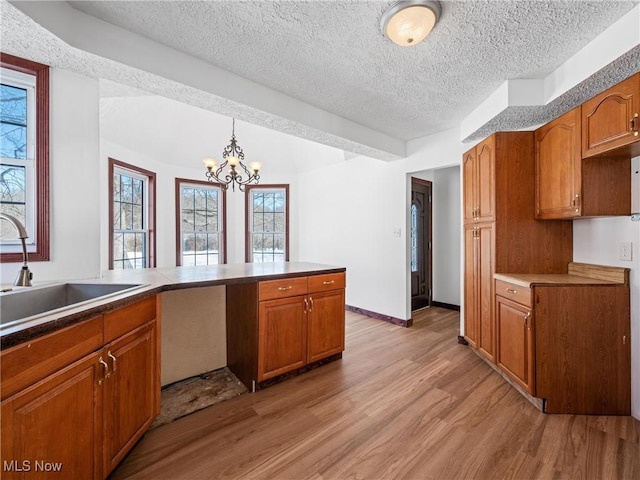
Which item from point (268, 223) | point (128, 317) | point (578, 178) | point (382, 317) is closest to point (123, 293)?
point (128, 317)

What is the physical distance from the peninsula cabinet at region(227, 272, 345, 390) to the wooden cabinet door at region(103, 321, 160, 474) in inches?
27.9

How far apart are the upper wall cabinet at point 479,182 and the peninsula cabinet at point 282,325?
4.84 ft

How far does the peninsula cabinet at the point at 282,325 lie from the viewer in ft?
7.33

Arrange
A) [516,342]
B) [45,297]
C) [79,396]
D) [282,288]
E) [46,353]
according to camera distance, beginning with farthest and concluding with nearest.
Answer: [282,288]
[516,342]
[45,297]
[79,396]
[46,353]

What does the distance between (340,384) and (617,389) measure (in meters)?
1.94

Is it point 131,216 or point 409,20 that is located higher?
point 409,20

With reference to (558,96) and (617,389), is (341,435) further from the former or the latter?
(558,96)

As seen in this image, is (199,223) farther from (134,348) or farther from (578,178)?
(578,178)

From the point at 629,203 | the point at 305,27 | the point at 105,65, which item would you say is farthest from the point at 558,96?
the point at 105,65

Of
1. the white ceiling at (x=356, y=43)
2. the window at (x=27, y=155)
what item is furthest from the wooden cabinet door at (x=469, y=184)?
the window at (x=27, y=155)

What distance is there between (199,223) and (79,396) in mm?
4144

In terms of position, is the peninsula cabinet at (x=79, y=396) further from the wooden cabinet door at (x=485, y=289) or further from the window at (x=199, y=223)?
the window at (x=199, y=223)

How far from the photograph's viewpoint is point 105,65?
1751mm

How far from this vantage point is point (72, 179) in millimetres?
1931
